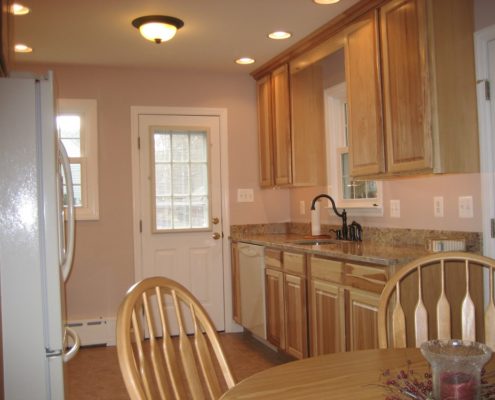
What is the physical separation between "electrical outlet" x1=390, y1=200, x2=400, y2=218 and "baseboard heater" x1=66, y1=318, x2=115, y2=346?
253cm

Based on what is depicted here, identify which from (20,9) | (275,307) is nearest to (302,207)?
(275,307)

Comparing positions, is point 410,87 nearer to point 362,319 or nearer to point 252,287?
point 362,319

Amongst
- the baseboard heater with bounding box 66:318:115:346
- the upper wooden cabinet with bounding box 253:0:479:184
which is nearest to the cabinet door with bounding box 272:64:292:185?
the upper wooden cabinet with bounding box 253:0:479:184

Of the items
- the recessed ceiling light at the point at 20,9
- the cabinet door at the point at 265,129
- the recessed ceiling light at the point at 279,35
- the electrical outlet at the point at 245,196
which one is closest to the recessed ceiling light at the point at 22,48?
the recessed ceiling light at the point at 20,9

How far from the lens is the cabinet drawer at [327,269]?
2.94 meters

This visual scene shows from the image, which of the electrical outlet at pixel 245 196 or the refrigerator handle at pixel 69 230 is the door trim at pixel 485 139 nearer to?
the refrigerator handle at pixel 69 230

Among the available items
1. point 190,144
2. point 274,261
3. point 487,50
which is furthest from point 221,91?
point 487,50

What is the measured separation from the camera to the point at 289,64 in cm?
424

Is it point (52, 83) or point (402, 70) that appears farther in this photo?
point (402, 70)

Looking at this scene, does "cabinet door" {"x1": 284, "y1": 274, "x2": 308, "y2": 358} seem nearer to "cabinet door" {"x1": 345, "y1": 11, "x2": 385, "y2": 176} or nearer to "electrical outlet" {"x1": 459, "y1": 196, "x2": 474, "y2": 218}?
"cabinet door" {"x1": 345, "y1": 11, "x2": 385, "y2": 176}

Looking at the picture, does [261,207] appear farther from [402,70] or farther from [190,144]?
[402,70]

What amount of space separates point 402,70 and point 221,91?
2284 millimetres

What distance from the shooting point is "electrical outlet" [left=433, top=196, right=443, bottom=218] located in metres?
3.05

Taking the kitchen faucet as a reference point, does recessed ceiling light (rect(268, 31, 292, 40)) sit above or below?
above
